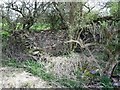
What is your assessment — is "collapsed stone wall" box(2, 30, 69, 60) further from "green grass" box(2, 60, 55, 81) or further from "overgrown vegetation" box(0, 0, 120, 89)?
"green grass" box(2, 60, 55, 81)

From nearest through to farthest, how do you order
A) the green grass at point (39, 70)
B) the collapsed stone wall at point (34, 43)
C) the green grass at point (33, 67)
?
the green grass at point (39, 70)
the green grass at point (33, 67)
the collapsed stone wall at point (34, 43)

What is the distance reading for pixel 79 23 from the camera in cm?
510

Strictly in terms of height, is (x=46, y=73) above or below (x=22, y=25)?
below

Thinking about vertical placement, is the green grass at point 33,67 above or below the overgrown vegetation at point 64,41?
below

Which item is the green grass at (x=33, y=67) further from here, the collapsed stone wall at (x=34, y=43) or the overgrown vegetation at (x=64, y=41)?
the collapsed stone wall at (x=34, y=43)

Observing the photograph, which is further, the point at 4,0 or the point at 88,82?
the point at 4,0

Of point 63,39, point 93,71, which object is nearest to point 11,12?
point 63,39

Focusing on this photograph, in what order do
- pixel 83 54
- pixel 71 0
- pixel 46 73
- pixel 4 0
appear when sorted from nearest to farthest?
pixel 46 73 < pixel 83 54 < pixel 71 0 < pixel 4 0

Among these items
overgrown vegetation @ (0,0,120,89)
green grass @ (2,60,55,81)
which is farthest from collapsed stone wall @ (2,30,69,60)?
green grass @ (2,60,55,81)

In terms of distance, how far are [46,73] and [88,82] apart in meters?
0.63

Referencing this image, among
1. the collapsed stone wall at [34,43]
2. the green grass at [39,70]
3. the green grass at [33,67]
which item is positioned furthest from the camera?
the collapsed stone wall at [34,43]

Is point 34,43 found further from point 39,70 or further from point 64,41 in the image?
point 39,70

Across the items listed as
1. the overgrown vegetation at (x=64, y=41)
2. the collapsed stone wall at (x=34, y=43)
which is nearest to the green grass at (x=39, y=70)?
the overgrown vegetation at (x=64, y=41)

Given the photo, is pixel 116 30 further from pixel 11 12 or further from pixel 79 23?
pixel 11 12
